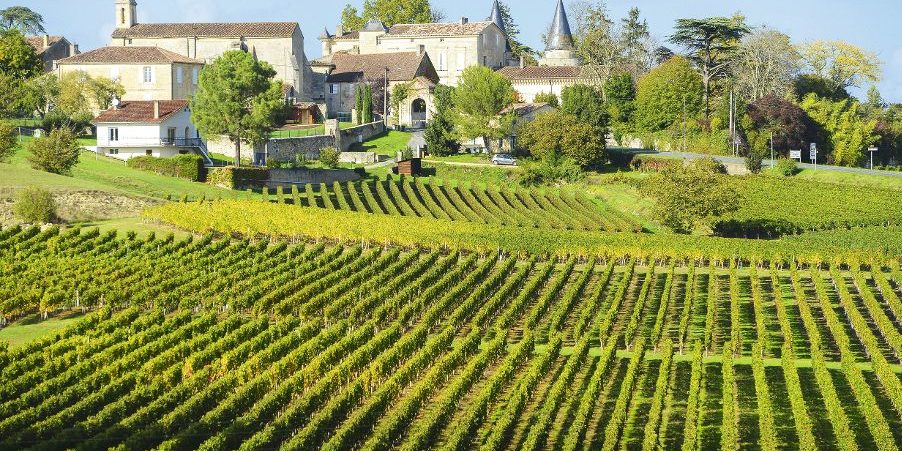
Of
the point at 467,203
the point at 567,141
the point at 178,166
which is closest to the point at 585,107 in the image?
the point at 567,141

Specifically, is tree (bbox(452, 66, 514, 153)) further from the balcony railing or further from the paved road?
the balcony railing

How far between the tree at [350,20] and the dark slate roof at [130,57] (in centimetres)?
3011

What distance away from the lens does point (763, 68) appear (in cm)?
9594

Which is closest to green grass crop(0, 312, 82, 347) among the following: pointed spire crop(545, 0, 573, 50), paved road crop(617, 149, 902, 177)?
paved road crop(617, 149, 902, 177)

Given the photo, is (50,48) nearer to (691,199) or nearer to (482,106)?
(482,106)

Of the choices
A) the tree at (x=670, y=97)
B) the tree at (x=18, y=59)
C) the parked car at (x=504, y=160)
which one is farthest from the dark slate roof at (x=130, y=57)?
the tree at (x=670, y=97)

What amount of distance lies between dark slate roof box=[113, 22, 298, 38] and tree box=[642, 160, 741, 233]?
37149mm

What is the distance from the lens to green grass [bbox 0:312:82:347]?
117 ft

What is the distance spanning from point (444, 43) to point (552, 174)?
2899cm

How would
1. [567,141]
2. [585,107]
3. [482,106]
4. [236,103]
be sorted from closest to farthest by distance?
[236,103] < [567,141] < [482,106] < [585,107]

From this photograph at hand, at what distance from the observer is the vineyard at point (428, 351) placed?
92.9 feet

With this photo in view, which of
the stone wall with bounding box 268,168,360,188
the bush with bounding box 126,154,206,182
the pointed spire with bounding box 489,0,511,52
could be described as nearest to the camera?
the bush with bounding box 126,154,206,182

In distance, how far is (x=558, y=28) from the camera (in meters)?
108

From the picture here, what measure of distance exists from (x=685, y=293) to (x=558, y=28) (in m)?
63.9
